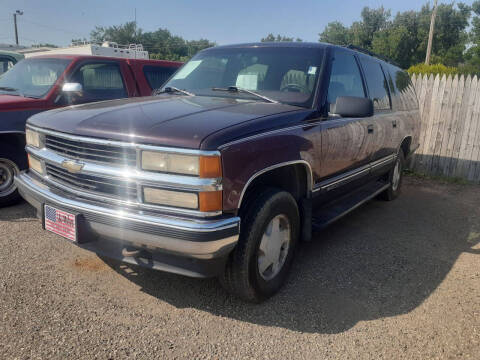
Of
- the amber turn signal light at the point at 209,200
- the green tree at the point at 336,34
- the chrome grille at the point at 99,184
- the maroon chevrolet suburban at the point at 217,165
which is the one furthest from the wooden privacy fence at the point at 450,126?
the green tree at the point at 336,34

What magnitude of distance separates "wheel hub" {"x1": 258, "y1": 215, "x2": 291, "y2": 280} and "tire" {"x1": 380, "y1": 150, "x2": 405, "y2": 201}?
3.05m

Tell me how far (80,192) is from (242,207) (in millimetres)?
1104

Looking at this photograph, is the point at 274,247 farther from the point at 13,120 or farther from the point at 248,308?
the point at 13,120

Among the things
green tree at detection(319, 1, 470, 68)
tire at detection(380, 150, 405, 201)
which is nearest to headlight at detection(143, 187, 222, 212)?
tire at detection(380, 150, 405, 201)

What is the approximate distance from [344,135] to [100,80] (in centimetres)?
377


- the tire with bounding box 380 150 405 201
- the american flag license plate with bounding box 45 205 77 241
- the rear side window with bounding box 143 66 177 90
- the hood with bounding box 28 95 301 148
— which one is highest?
the rear side window with bounding box 143 66 177 90

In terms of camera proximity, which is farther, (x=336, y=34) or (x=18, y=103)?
(x=336, y=34)

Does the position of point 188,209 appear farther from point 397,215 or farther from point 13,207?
point 397,215

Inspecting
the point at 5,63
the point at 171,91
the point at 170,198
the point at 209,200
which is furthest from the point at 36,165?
the point at 5,63

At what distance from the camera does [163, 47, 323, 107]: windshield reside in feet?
11.2

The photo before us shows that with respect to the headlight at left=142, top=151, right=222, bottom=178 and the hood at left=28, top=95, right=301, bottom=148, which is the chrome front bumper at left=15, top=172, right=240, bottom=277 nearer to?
the headlight at left=142, top=151, right=222, bottom=178

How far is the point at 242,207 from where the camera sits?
2.66m

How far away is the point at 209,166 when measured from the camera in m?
2.23

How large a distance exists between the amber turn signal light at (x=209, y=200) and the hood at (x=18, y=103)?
356 cm
